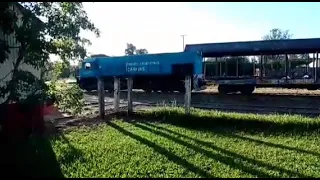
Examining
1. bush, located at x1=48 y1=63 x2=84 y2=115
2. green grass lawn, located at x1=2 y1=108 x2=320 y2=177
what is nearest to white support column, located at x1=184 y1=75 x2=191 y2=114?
green grass lawn, located at x1=2 y1=108 x2=320 y2=177

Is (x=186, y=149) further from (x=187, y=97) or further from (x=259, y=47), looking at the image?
(x=259, y=47)

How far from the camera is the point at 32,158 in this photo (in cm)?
574

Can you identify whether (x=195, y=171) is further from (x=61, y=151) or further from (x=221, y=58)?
(x=221, y=58)

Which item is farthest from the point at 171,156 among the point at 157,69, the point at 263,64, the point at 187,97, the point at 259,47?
the point at 157,69

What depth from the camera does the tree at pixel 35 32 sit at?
6035 mm

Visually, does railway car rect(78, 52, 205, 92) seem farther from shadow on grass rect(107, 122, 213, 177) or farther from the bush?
shadow on grass rect(107, 122, 213, 177)

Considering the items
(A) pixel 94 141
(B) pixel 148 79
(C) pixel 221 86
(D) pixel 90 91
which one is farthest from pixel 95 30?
(D) pixel 90 91

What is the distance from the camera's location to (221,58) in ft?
76.3

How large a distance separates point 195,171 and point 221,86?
18.3 metres

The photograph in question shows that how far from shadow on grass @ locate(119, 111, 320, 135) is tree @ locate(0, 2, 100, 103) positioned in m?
3.93

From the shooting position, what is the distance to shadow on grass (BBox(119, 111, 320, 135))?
8227mm

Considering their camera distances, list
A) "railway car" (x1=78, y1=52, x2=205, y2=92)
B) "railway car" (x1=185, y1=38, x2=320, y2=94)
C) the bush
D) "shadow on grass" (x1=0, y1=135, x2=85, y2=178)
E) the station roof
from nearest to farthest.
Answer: "shadow on grass" (x1=0, y1=135, x2=85, y2=178) → the bush → the station roof → "railway car" (x1=185, y1=38, x2=320, y2=94) → "railway car" (x1=78, y1=52, x2=205, y2=92)

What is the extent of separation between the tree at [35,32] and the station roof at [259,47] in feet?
51.6

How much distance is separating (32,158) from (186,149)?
9.06ft
